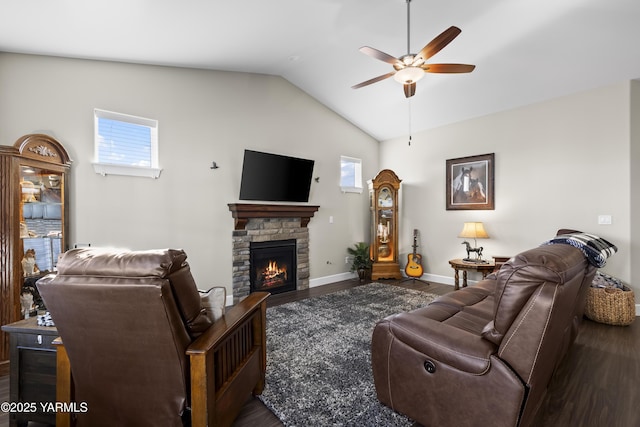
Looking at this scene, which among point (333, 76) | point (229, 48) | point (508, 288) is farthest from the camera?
point (333, 76)

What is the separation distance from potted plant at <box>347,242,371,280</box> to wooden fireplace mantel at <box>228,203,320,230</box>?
3.82 feet

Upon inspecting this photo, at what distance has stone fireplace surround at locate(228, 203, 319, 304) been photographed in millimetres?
4203

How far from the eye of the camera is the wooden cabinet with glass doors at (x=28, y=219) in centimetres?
228

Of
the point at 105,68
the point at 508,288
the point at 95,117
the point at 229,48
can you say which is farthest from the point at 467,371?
the point at 105,68

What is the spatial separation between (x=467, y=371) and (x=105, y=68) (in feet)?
13.5

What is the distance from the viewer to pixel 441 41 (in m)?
2.42

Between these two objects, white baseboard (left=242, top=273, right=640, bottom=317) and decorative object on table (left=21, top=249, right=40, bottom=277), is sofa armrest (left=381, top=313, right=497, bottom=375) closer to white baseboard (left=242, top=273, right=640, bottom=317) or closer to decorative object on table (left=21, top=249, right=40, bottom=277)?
decorative object on table (left=21, top=249, right=40, bottom=277)

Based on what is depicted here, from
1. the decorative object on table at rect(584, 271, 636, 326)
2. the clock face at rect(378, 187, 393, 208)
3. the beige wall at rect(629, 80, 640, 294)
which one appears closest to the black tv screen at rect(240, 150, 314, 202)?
the clock face at rect(378, 187, 393, 208)

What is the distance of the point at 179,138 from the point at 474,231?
4.26 metres

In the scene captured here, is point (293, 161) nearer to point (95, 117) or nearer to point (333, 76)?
point (333, 76)

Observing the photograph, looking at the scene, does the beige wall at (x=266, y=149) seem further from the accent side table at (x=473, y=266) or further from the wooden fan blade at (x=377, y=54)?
the wooden fan blade at (x=377, y=54)

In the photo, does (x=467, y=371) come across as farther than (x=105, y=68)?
No

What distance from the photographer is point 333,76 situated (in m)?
4.37

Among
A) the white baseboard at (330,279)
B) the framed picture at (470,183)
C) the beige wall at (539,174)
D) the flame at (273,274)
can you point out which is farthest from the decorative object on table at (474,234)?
the flame at (273,274)
